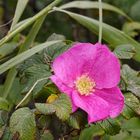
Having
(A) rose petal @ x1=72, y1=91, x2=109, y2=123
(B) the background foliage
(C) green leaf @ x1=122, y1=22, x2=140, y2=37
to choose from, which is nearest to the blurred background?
(C) green leaf @ x1=122, y1=22, x2=140, y2=37

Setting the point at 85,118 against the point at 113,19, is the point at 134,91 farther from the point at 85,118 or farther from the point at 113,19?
the point at 113,19

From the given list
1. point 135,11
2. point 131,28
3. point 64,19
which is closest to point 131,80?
point 131,28

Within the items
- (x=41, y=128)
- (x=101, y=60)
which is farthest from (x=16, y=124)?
(x=101, y=60)

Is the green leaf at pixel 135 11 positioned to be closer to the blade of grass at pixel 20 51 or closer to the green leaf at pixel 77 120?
the blade of grass at pixel 20 51

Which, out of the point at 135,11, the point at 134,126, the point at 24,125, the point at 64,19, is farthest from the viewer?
the point at 64,19

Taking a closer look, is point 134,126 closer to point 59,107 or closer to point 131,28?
point 59,107

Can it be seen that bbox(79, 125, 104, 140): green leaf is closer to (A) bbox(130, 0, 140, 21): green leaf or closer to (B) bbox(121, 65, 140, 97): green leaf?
(B) bbox(121, 65, 140, 97): green leaf
